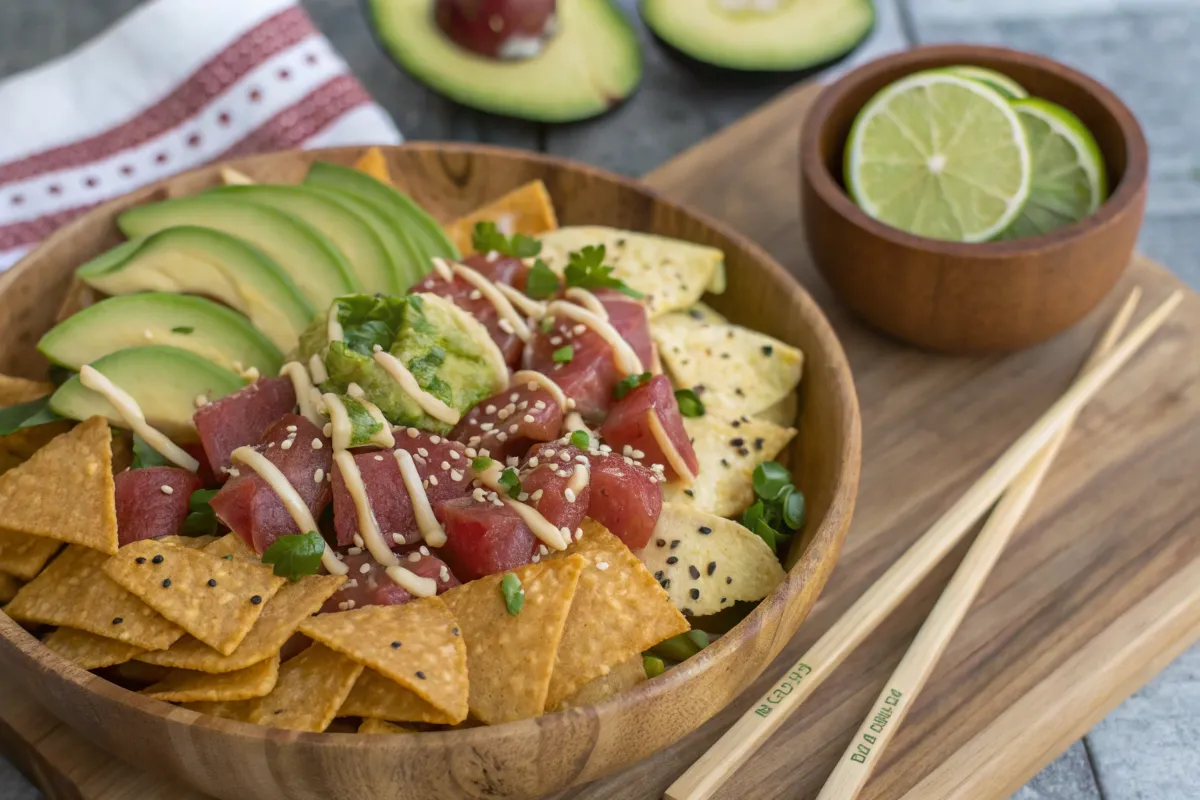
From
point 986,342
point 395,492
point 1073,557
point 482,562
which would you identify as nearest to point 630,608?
point 482,562

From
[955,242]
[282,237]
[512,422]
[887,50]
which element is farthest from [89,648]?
[887,50]

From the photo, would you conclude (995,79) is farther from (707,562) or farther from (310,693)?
(310,693)

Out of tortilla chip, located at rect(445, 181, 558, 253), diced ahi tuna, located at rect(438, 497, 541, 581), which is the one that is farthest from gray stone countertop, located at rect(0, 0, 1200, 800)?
diced ahi tuna, located at rect(438, 497, 541, 581)

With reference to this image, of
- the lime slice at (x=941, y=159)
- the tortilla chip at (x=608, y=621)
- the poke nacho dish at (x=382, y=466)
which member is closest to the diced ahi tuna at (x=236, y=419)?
the poke nacho dish at (x=382, y=466)

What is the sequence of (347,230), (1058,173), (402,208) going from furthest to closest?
(1058,173), (402,208), (347,230)

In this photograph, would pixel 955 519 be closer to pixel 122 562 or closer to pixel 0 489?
pixel 122 562

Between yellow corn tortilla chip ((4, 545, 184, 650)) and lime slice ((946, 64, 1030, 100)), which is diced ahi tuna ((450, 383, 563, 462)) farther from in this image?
lime slice ((946, 64, 1030, 100))

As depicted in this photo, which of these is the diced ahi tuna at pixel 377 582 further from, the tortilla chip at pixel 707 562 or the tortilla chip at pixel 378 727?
the tortilla chip at pixel 707 562

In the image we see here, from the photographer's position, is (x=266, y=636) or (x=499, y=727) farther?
(x=266, y=636)
